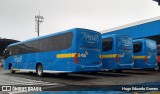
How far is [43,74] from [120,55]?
5.28 m

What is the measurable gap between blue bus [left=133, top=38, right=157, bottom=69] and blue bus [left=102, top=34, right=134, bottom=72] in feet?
8.48

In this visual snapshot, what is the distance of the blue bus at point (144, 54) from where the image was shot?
2327 cm

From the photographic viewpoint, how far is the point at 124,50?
20.4 meters

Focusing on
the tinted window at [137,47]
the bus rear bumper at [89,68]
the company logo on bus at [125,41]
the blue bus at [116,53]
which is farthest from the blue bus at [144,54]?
the bus rear bumper at [89,68]

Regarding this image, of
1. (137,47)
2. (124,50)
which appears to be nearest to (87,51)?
(124,50)

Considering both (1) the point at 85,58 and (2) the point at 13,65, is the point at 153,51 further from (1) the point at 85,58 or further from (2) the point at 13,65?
(2) the point at 13,65

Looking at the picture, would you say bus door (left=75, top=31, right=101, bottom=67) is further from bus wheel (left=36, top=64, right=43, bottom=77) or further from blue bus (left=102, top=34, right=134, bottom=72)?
bus wheel (left=36, top=64, right=43, bottom=77)

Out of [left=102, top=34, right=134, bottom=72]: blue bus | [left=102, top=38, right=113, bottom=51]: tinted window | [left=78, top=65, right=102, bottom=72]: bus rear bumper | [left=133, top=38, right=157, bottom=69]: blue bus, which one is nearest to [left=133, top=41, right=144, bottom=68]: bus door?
[left=133, top=38, right=157, bottom=69]: blue bus

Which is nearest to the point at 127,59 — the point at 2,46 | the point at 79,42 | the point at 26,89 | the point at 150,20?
the point at 79,42

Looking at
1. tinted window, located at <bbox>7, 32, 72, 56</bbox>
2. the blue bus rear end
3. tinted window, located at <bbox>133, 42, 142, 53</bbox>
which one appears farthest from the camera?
tinted window, located at <bbox>133, 42, 142, 53</bbox>

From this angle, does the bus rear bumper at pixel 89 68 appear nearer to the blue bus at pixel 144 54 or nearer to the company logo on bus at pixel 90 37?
the company logo on bus at pixel 90 37

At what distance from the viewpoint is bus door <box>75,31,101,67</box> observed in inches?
670

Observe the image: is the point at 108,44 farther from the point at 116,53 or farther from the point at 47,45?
the point at 47,45

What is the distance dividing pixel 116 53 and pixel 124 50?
833mm
